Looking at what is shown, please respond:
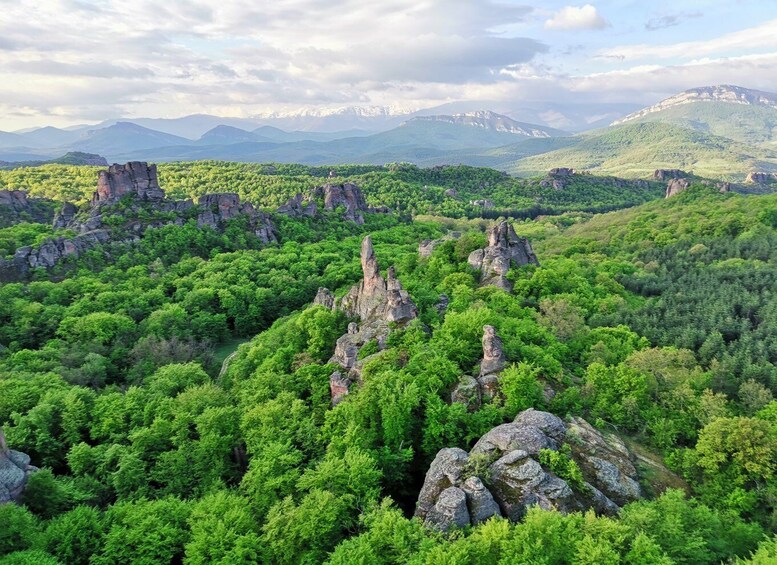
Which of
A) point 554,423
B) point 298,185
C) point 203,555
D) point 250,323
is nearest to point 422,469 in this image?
point 554,423

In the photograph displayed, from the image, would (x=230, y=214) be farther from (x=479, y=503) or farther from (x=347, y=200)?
(x=479, y=503)

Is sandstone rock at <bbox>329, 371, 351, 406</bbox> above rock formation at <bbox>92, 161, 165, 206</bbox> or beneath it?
beneath

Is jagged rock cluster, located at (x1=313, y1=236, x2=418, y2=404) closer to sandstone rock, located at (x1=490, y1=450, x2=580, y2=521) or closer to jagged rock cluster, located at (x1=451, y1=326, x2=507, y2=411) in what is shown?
jagged rock cluster, located at (x1=451, y1=326, x2=507, y2=411)

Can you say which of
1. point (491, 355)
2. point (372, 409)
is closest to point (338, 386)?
point (372, 409)

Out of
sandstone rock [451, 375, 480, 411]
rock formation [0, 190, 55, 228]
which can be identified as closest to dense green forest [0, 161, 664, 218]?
rock formation [0, 190, 55, 228]

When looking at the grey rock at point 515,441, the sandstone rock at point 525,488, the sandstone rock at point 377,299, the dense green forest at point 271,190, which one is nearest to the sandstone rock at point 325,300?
the sandstone rock at point 377,299

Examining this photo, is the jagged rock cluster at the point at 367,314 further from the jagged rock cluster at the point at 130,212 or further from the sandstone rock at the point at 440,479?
the jagged rock cluster at the point at 130,212
